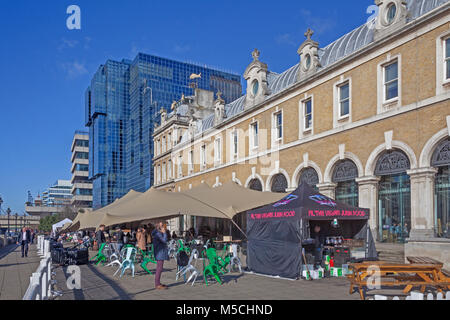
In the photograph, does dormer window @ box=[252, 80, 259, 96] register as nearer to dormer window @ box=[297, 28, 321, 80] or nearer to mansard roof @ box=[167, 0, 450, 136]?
mansard roof @ box=[167, 0, 450, 136]

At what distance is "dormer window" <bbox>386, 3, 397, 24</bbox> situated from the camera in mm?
17422

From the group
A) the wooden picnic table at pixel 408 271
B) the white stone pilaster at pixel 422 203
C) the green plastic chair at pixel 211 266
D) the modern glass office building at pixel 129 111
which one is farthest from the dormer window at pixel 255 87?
the modern glass office building at pixel 129 111

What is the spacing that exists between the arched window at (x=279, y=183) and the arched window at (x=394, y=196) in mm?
7245

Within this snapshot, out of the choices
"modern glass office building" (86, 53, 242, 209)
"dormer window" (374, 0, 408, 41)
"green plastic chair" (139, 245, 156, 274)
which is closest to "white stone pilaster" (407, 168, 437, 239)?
"dormer window" (374, 0, 408, 41)

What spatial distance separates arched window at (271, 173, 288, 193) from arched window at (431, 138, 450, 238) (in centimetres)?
998

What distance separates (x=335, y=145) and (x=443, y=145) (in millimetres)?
5664

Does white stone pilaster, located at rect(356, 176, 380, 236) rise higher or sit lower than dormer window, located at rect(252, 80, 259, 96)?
lower

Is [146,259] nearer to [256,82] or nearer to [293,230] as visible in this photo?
[293,230]

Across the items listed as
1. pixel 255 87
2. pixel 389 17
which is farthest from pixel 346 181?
pixel 255 87

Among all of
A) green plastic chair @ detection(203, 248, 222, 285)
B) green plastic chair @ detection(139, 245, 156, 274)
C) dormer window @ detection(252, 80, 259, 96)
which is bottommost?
green plastic chair @ detection(139, 245, 156, 274)

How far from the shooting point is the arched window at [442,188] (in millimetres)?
14992

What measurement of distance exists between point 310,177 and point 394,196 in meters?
Result: 5.52

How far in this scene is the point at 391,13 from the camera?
17.6 meters
